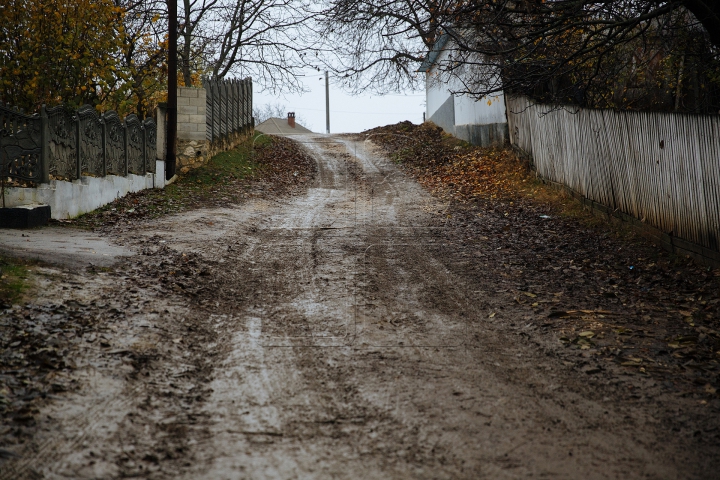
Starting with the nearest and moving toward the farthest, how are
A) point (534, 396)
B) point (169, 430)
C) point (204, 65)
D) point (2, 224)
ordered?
point (169, 430), point (534, 396), point (2, 224), point (204, 65)

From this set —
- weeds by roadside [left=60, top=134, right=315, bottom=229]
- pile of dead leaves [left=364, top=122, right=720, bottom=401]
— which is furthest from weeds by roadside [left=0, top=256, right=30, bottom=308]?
pile of dead leaves [left=364, top=122, right=720, bottom=401]

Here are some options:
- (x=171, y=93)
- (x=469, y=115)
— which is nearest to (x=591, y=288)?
(x=171, y=93)

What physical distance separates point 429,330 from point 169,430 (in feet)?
9.45

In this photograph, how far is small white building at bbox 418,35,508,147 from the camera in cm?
1949

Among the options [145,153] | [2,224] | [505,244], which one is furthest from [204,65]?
[505,244]

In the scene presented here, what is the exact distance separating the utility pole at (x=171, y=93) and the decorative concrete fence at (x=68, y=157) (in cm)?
153

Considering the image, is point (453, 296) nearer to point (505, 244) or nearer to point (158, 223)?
point (505, 244)

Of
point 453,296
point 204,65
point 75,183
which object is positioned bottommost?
point 453,296

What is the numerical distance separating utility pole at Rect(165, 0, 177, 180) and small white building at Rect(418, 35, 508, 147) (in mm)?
7017

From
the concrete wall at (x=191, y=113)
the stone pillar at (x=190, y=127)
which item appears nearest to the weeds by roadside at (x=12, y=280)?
the stone pillar at (x=190, y=127)

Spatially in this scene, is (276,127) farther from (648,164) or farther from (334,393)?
(334,393)

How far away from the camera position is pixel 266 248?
32.9 ft

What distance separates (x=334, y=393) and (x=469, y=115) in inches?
819

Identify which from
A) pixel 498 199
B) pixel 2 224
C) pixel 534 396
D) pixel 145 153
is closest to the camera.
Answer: pixel 534 396
